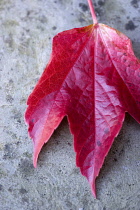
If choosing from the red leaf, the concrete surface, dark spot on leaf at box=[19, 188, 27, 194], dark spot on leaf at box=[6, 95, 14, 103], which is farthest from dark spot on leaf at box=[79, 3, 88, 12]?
dark spot on leaf at box=[19, 188, 27, 194]

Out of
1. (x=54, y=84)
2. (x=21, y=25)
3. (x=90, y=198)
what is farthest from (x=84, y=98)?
(x=21, y=25)

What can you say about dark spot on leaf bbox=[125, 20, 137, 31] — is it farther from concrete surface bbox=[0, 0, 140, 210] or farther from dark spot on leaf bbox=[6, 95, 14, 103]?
dark spot on leaf bbox=[6, 95, 14, 103]

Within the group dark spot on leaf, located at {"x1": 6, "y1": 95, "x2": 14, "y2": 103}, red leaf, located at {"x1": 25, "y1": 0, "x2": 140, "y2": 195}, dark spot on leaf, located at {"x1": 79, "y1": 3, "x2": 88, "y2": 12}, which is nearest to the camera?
red leaf, located at {"x1": 25, "y1": 0, "x2": 140, "y2": 195}

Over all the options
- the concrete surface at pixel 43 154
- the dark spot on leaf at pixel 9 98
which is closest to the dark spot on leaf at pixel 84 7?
the concrete surface at pixel 43 154

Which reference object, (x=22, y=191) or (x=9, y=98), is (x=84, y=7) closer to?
(x=9, y=98)

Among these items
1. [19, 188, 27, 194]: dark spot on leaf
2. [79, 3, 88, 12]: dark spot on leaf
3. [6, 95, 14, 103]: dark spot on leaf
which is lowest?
[19, 188, 27, 194]: dark spot on leaf

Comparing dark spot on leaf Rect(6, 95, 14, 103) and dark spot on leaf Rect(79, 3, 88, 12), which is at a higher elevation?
dark spot on leaf Rect(79, 3, 88, 12)

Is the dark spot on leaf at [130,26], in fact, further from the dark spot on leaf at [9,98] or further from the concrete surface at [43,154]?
the dark spot on leaf at [9,98]
